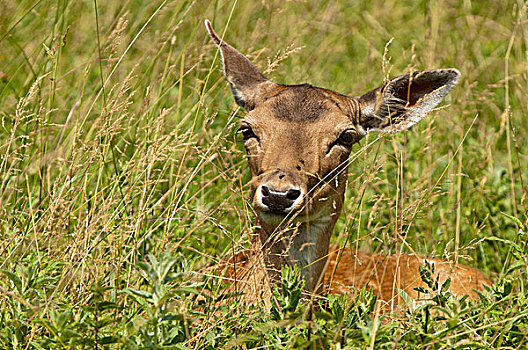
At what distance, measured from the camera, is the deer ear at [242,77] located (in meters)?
4.66

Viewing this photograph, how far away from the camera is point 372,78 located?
7.34 m

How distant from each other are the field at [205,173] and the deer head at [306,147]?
0.15m

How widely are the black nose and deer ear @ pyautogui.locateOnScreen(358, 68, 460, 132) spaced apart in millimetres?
963

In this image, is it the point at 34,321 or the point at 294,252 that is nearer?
the point at 34,321

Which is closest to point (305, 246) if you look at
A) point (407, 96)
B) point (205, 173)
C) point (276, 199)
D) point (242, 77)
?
point (276, 199)

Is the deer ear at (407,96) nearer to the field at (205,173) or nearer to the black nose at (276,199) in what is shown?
the field at (205,173)

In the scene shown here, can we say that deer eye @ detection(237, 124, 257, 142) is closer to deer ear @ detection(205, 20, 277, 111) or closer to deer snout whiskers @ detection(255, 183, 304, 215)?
deer ear @ detection(205, 20, 277, 111)

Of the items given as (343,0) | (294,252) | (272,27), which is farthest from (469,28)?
(294,252)

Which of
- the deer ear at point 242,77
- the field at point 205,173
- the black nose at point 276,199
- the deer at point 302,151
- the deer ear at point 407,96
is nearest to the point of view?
the field at point 205,173

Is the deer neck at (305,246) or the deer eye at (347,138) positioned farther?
the deer eye at (347,138)

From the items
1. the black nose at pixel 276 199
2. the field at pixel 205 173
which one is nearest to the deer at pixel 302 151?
the black nose at pixel 276 199

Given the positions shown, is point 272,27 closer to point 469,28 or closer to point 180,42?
point 180,42

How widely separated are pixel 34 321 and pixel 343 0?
6.56 metres

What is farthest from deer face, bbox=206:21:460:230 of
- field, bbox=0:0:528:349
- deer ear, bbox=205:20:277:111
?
field, bbox=0:0:528:349
